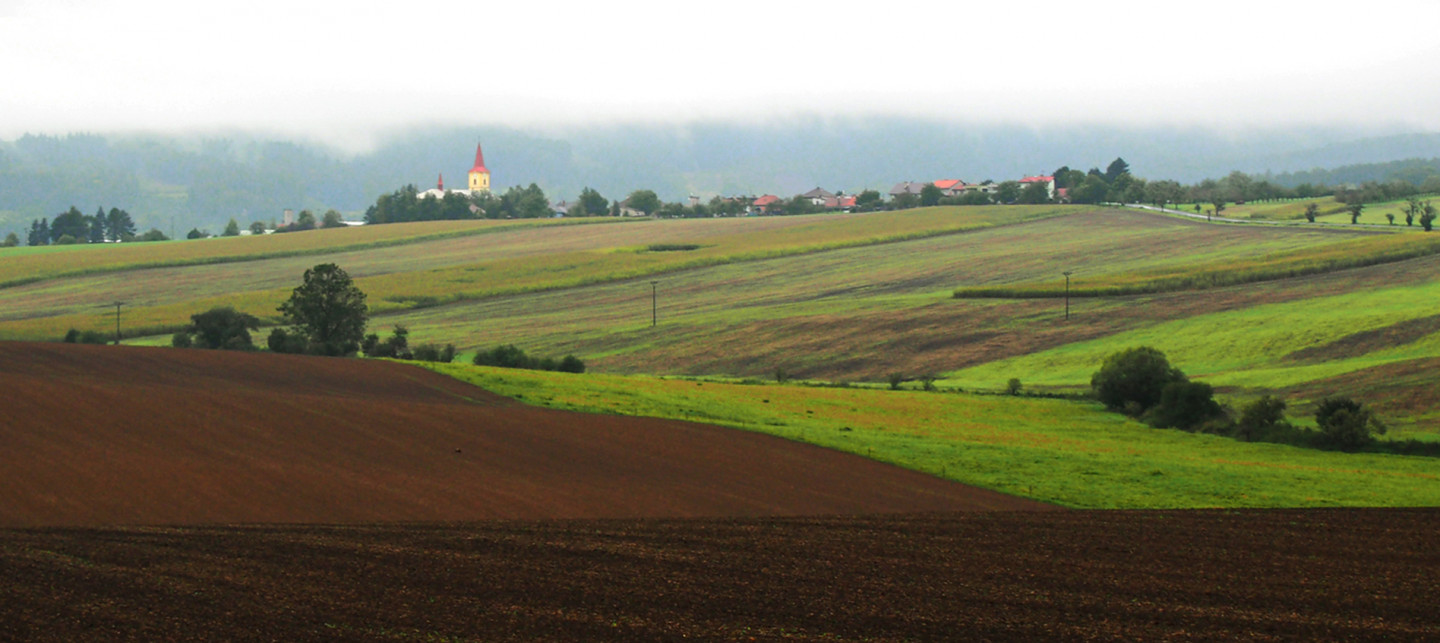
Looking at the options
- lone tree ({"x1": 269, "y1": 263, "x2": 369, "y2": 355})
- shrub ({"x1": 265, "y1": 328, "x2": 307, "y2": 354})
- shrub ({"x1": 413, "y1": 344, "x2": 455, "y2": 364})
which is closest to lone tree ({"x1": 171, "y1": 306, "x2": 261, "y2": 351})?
shrub ({"x1": 265, "y1": 328, "x2": 307, "y2": 354})

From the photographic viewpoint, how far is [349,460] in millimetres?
37531

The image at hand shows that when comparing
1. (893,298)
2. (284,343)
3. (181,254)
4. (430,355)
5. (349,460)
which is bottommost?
(430,355)

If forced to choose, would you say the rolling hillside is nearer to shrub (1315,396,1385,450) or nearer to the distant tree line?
shrub (1315,396,1385,450)

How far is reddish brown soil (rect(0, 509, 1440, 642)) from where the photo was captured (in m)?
20.4

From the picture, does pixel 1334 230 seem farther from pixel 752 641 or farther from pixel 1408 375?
pixel 752 641

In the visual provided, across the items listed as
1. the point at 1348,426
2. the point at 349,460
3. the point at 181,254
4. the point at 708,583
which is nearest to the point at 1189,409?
the point at 1348,426

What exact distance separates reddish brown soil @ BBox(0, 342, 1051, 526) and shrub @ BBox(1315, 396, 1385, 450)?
23868 millimetres

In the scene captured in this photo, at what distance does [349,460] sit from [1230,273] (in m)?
96.1

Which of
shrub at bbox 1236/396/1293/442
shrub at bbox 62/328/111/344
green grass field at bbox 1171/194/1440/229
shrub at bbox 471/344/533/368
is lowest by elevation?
shrub at bbox 1236/396/1293/442

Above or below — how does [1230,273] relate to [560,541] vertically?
above

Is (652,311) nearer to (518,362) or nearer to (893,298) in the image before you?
(893,298)

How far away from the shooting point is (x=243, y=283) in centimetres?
14075

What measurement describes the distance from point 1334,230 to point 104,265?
151m

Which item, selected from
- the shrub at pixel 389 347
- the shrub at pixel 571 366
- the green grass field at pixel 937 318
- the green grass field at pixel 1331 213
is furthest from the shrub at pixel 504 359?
the green grass field at pixel 1331 213
